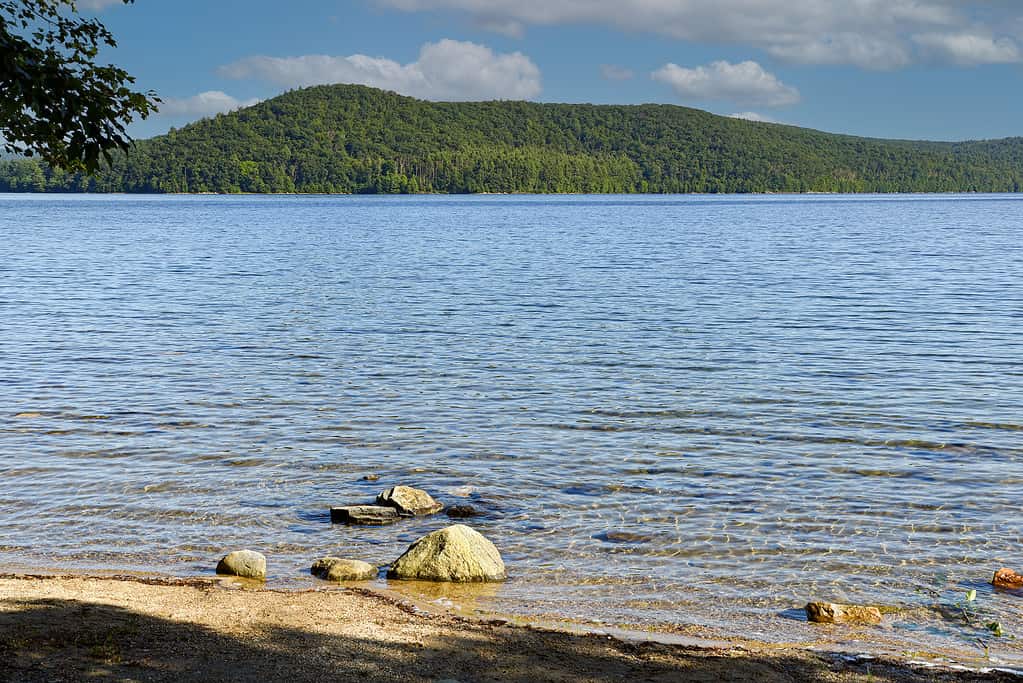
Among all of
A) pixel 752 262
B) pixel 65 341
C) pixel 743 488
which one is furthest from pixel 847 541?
pixel 752 262

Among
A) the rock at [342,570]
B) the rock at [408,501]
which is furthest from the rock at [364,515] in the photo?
the rock at [342,570]

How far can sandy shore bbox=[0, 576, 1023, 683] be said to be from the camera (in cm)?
821

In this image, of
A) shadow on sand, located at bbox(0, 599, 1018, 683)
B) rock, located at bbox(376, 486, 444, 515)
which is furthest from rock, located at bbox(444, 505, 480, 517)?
shadow on sand, located at bbox(0, 599, 1018, 683)

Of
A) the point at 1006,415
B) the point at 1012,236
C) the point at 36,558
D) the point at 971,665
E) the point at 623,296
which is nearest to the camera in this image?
the point at 971,665

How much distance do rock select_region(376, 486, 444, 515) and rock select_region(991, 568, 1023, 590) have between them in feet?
21.8

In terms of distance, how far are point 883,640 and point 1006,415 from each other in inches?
434

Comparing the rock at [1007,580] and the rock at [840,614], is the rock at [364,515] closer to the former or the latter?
the rock at [840,614]

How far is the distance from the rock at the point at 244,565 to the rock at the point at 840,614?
5.63m

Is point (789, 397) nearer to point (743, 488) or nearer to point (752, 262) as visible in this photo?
point (743, 488)

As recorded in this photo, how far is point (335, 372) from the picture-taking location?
2478 centimetres

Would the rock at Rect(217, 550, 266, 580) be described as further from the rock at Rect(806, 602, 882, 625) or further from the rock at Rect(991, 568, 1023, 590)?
the rock at Rect(991, 568, 1023, 590)

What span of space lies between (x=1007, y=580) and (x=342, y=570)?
22.7ft

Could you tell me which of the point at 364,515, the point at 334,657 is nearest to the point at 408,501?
the point at 364,515

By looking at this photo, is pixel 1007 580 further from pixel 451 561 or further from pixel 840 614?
pixel 451 561
